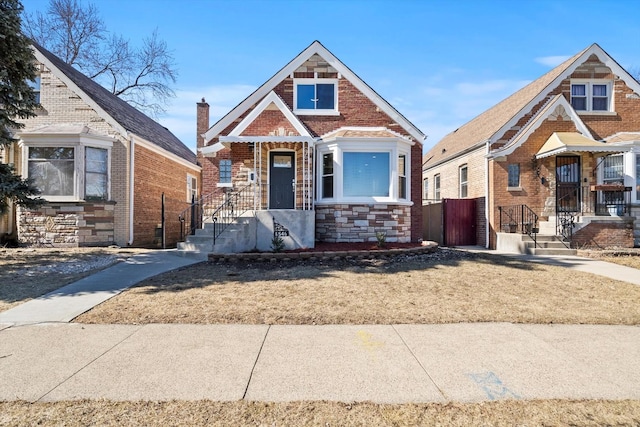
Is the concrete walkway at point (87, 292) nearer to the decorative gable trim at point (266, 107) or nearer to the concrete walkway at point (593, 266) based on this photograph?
the decorative gable trim at point (266, 107)

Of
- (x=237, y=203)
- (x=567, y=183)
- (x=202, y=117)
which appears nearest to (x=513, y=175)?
(x=567, y=183)

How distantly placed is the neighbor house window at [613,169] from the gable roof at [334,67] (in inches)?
306

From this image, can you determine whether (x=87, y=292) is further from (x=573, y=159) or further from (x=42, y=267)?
(x=573, y=159)

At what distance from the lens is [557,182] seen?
48.3 feet

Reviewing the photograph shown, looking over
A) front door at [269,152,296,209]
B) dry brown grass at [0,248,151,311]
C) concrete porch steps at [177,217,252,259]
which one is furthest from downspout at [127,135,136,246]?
front door at [269,152,296,209]

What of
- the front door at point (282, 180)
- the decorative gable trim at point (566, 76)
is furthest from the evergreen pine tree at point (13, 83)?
the decorative gable trim at point (566, 76)

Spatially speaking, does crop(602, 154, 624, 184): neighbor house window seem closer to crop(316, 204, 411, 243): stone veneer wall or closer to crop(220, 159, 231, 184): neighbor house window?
crop(316, 204, 411, 243): stone veneer wall

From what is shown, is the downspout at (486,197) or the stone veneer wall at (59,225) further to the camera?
the downspout at (486,197)

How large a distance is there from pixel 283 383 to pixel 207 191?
1104 centimetres

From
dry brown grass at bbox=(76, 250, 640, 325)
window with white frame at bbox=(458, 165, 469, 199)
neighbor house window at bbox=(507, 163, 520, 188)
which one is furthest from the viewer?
window with white frame at bbox=(458, 165, 469, 199)

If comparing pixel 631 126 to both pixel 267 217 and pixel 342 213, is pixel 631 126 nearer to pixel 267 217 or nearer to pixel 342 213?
pixel 342 213

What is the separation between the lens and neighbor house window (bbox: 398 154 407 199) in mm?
13055

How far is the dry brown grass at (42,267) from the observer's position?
22.5ft

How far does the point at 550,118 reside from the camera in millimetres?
14875
